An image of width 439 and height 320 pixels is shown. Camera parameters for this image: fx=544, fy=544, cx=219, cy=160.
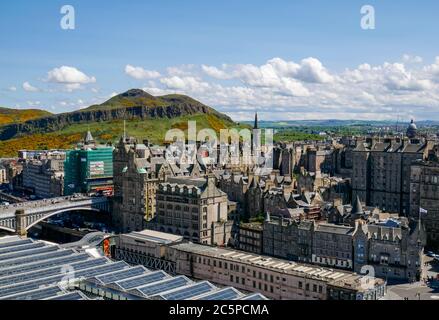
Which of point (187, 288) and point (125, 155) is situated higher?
point (125, 155)

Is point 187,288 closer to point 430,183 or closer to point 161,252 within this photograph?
point 161,252

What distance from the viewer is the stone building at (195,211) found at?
6719 centimetres

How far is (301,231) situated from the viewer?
188 ft

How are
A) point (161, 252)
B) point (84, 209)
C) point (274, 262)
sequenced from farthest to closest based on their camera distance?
point (84, 209) < point (161, 252) < point (274, 262)

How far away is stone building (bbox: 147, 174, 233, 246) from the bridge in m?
17.5

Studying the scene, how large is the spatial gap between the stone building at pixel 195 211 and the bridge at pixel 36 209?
1746 centimetres

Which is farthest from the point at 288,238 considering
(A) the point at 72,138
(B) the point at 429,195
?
(A) the point at 72,138

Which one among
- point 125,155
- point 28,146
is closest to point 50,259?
point 125,155

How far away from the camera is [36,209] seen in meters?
76.6

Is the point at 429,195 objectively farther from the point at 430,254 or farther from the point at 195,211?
the point at 195,211

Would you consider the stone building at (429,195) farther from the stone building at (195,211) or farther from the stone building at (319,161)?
the stone building at (319,161)

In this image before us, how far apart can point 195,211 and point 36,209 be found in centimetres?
2458

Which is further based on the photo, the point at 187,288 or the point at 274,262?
the point at 274,262
